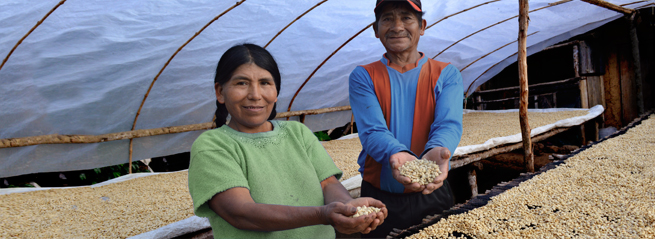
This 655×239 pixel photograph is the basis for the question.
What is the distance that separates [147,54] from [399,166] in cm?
281

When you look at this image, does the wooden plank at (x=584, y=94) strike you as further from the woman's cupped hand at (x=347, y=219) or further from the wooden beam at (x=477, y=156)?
the woman's cupped hand at (x=347, y=219)

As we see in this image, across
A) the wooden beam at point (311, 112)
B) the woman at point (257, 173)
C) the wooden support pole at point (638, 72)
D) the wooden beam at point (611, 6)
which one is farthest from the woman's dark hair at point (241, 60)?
the wooden support pole at point (638, 72)

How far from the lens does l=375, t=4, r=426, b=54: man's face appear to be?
125 cm

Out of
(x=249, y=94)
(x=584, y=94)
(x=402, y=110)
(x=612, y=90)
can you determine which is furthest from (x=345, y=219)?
(x=612, y=90)

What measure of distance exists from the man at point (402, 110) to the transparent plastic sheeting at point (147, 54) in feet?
5.03

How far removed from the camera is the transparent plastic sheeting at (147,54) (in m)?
2.68

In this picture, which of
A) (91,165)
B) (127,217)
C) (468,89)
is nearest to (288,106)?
(91,165)

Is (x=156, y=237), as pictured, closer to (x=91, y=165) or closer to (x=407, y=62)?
(x=407, y=62)

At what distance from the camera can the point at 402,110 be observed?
53.5 inches

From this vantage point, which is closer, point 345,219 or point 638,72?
point 345,219

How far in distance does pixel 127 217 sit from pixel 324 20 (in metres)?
2.50

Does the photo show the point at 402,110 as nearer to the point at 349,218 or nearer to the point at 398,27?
the point at 398,27

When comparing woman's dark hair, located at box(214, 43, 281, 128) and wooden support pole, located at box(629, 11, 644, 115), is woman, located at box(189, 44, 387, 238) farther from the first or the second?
wooden support pole, located at box(629, 11, 644, 115)

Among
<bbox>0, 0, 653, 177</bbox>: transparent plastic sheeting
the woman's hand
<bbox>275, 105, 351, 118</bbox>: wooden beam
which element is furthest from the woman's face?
<bbox>275, 105, 351, 118</bbox>: wooden beam
